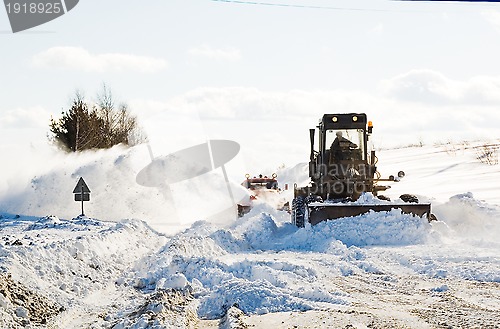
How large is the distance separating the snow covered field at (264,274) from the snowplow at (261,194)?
11.8 ft

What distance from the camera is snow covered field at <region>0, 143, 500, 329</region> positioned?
24.3 ft

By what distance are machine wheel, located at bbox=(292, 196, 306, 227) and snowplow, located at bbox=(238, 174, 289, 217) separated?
4.09 m

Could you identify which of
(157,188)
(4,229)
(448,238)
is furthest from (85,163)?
(448,238)

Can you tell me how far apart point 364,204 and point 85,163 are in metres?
11.4

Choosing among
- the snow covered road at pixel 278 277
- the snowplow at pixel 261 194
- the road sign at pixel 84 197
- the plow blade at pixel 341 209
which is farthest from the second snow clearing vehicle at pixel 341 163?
the road sign at pixel 84 197

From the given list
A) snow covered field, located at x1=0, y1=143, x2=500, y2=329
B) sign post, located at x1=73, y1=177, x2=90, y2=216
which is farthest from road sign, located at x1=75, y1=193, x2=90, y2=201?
snow covered field, located at x1=0, y1=143, x2=500, y2=329

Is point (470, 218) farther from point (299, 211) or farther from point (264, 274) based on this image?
point (264, 274)

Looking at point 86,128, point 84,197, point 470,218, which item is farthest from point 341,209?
point 86,128

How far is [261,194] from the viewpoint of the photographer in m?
25.4

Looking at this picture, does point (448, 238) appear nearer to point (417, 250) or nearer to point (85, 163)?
point (417, 250)

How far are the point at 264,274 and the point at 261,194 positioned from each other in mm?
15897

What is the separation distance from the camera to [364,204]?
1556 centimetres

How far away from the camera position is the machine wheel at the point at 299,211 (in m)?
17.2

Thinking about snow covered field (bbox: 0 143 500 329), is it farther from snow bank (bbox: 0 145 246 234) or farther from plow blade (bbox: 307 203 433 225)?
snow bank (bbox: 0 145 246 234)
